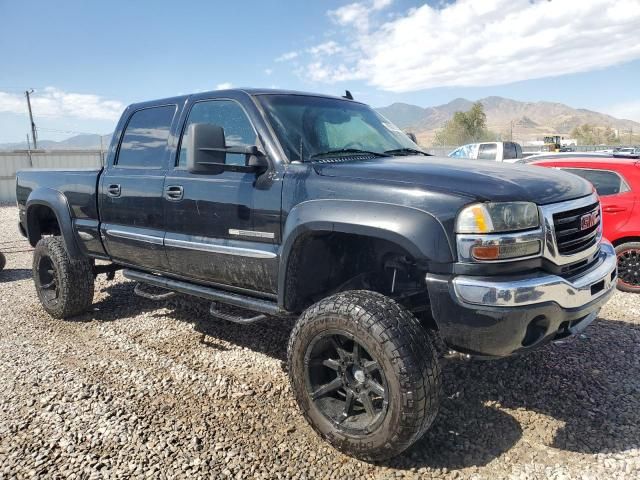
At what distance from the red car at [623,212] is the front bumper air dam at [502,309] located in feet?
12.8

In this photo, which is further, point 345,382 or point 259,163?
point 259,163

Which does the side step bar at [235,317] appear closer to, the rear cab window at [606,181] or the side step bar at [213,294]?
the side step bar at [213,294]

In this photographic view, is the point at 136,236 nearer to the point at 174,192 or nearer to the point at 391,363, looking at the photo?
the point at 174,192

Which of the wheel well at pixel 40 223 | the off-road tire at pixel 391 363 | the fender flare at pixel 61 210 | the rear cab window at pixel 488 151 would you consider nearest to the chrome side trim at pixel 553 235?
the off-road tire at pixel 391 363

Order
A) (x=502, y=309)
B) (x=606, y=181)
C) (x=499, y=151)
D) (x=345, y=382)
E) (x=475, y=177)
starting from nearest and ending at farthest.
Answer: (x=502, y=309), (x=475, y=177), (x=345, y=382), (x=606, y=181), (x=499, y=151)

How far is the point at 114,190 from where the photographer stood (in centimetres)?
418

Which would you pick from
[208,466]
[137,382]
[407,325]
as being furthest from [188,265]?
[407,325]

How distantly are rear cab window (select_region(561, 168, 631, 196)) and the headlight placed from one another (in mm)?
4076

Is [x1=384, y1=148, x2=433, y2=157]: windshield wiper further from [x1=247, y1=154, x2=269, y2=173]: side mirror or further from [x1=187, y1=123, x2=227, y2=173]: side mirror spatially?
[x1=187, y1=123, x2=227, y2=173]: side mirror

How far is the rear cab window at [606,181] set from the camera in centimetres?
584

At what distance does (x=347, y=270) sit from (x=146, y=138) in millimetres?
2134

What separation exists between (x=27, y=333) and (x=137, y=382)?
1.83 m

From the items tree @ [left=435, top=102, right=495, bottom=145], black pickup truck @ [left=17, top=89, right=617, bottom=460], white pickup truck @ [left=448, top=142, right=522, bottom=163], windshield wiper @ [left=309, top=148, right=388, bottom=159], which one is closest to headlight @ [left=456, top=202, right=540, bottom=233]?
black pickup truck @ [left=17, top=89, right=617, bottom=460]

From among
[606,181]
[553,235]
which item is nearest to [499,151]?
[606,181]
